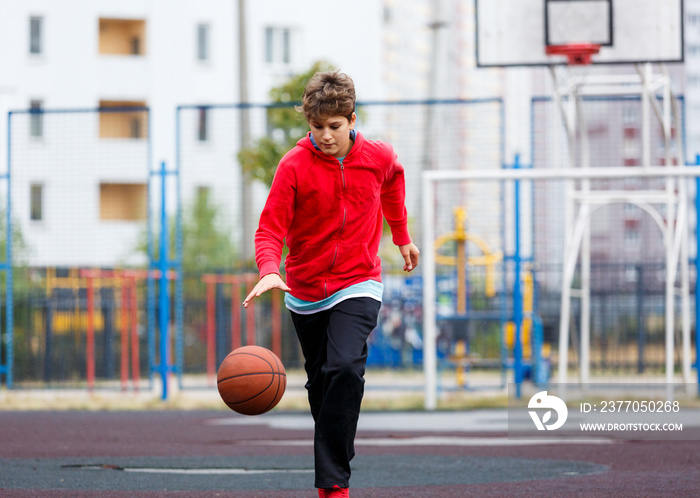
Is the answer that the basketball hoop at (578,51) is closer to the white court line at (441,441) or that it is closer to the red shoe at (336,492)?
the white court line at (441,441)

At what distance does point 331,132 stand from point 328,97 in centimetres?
16

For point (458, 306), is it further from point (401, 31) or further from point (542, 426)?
point (401, 31)

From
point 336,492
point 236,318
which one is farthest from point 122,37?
point 336,492

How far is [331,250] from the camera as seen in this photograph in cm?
455

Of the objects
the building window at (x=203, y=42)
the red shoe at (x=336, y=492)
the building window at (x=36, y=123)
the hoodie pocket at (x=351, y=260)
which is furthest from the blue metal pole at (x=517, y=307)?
the building window at (x=203, y=42)

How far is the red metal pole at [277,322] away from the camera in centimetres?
1437

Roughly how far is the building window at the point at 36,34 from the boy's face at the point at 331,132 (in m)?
32.6

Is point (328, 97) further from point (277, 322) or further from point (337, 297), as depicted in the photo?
point (277, 322)

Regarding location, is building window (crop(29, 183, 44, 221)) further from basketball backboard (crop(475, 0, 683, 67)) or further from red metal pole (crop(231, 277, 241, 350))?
basketball backboard (crop(475, 0, 683, 67))

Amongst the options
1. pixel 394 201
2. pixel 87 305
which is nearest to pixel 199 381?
pixel 87 305

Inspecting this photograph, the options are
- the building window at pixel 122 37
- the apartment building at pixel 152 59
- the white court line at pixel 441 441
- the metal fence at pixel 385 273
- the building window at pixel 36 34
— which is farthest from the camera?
the building window at pixel 122 37

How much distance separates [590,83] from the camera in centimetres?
1102

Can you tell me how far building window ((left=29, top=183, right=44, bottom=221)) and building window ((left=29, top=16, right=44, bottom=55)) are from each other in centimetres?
1280

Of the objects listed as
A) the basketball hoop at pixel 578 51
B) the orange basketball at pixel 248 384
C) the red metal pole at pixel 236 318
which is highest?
the basketball hoop at pixel 578 51
